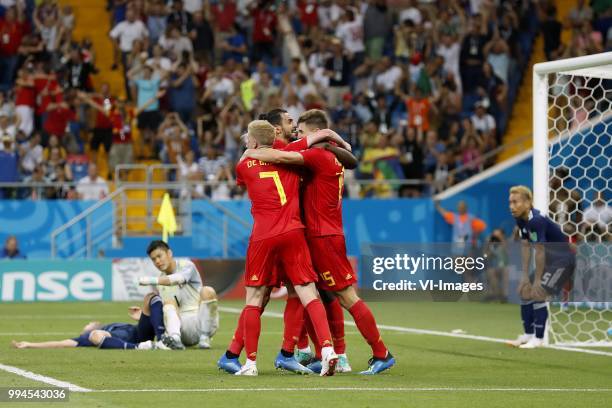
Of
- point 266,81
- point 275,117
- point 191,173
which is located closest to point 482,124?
point 266,81

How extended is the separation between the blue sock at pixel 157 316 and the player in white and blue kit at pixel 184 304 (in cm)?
6

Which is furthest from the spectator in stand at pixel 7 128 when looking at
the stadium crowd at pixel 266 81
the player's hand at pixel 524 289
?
the player's hand at pixel 524 289

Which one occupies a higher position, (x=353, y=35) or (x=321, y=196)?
(x=353, y=35)

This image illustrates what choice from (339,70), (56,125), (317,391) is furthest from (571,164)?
Answer: (317,391)

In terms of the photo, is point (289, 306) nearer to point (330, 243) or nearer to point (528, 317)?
point (330, 243)

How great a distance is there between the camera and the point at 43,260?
25219 mm

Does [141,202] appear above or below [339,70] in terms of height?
below

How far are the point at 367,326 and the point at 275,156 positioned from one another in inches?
67.2

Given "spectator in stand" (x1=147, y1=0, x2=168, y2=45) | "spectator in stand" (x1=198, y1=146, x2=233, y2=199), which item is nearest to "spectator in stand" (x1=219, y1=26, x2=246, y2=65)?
"spectator in stand" (x1=147, y1=0, x2=168, y2=45)

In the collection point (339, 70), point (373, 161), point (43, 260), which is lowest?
point (43, 260)

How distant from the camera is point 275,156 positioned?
1152 cm

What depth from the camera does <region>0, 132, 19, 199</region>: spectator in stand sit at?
27.2 metres

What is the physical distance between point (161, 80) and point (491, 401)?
1984cm

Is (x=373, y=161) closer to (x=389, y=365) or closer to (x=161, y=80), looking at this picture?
(x=161, y=80)
